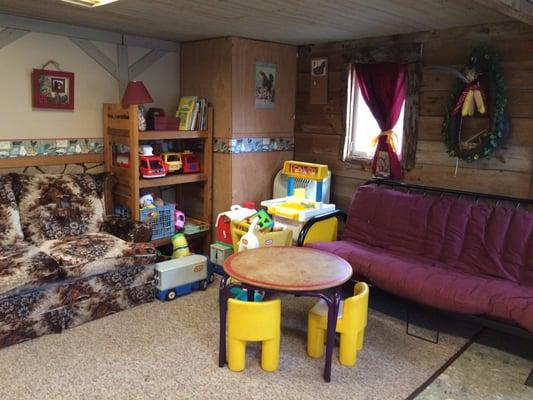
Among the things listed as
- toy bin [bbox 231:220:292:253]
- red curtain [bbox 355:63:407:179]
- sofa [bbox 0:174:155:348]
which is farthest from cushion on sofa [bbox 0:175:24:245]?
red curtain [bbox 355:63:407:179]

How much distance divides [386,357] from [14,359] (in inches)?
83.3

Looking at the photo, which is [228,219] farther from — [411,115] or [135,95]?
[411,115]

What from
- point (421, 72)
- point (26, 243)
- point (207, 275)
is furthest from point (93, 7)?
point (421, 72)

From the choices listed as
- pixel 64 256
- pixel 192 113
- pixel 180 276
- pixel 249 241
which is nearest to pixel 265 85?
pixel 192 113

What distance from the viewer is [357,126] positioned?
4.18 meters

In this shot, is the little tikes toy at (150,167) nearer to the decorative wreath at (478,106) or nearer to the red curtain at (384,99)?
the red curtain at (384,99)

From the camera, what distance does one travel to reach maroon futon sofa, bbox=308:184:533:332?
2.67 m

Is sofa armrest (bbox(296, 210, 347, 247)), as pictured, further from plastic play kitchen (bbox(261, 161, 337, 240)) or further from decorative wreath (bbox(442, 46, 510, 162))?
decorative wreath (bbox(442, 46, 510, 162))

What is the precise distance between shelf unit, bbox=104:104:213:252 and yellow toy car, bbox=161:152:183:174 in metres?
0.07

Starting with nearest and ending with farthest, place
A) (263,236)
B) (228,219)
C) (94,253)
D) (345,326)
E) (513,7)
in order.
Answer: (513,7)
(345,326)
(94,253)
(263,236)
(228,219)

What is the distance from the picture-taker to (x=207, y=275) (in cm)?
368

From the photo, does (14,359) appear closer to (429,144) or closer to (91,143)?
(91,143)

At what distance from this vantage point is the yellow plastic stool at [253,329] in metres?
2.44

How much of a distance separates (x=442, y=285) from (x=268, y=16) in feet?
6.71
